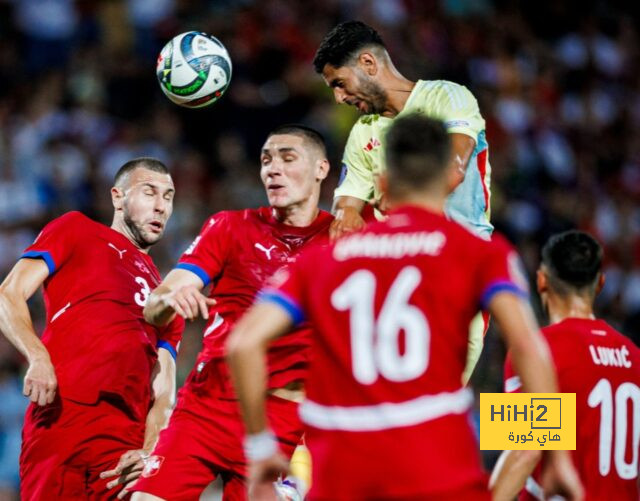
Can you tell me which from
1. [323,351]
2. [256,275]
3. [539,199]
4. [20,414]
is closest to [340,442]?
[323,351]

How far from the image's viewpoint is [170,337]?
6.59m

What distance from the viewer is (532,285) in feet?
39.7

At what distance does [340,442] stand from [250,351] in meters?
0.43

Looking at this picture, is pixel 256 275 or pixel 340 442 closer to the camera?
pixel 340 442

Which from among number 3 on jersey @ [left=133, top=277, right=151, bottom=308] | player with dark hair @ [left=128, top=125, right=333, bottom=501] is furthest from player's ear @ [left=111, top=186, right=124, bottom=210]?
player with dark hair @ [left=128, top=125, right=333, bottom=501]

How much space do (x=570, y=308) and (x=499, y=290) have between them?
6.21 ft

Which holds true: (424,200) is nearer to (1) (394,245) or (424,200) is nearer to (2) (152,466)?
(1) (394,245)

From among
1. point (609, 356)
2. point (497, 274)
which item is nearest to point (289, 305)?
point (497, 274)

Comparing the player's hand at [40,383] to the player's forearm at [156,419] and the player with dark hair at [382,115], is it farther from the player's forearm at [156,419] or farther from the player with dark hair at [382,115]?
the player with dark hair at [382,115]

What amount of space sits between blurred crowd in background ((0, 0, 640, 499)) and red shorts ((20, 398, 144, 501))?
12.9ft

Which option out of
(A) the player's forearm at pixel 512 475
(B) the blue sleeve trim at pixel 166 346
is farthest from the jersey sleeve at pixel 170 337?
(A) the player's forearm at pixel 512 475

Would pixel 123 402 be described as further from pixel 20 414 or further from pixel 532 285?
pixel 532 285

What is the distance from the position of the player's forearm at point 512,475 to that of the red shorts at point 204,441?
152cm

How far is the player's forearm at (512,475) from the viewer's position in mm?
4574
